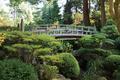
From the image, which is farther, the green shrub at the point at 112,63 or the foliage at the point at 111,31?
the foliage at the point at 111,31

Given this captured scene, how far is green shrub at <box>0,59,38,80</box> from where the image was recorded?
14.0 meters

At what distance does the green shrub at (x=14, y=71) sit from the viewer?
1395 centimetres

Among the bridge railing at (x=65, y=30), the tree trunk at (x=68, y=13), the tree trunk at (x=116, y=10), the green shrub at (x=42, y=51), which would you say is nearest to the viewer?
the tree trunk at (x=116, y=10)

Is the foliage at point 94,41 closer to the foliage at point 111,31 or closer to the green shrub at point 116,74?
the foliage at point 111,31

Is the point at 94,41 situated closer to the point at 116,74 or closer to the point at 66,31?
the point at 116,74

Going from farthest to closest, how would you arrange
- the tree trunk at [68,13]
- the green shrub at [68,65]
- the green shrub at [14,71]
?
1. the tree trunk at [68,13]
2. the green shrub at [68,65]
3. the green shrub at [14,71]

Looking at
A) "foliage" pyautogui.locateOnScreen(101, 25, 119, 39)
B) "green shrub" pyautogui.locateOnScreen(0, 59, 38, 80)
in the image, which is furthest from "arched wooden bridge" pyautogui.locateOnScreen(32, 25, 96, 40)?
"green shrub" pyautogui.locateOnScreen(0, 59, 38, 80)

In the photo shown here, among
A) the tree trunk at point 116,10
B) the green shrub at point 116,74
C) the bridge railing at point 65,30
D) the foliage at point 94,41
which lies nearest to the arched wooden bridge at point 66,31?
the bridge railing at point 65,30

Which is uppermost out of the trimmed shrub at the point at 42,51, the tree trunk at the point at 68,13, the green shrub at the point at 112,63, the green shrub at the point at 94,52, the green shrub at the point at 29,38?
the tree trunk at the point at 68,13

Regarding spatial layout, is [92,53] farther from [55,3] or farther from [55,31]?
[55,3]

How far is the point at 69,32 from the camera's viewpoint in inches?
1018

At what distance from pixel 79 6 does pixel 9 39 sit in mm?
25012

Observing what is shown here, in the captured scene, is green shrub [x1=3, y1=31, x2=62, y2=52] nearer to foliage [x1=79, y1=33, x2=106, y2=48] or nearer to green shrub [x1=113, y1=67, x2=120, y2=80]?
green shrub [x1=113, y1=67, x2=120, y2=80]

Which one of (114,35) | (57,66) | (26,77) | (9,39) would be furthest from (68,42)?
(26,77)
